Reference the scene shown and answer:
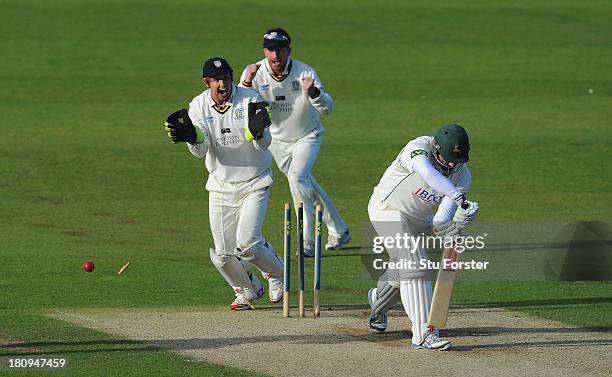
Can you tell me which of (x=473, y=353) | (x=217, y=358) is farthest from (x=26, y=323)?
(x=473, y=353)

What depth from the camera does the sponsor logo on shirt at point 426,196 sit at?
35.8 ft

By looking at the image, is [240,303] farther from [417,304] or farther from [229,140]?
[417,304]

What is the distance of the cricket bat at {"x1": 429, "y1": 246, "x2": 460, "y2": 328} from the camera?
10.6m

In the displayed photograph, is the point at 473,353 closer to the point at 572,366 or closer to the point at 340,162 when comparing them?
the point at 572,366

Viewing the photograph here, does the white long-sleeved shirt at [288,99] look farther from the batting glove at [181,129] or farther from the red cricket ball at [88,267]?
the batting glove at [181,129]

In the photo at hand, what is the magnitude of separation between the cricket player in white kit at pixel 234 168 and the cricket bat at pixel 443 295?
2.08 metres

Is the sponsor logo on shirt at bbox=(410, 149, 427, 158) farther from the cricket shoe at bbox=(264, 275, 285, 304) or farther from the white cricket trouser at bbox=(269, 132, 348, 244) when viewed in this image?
the white cricket trouser at bbox=(269, 132, 348, 244)

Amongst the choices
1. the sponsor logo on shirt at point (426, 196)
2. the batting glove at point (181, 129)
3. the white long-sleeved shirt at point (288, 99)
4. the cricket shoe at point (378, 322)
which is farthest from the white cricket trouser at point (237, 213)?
the white long-sleeved shirt at point (288, 99)

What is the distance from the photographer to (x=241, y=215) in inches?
477

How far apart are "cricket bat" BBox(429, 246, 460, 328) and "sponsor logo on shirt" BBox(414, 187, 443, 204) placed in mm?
491

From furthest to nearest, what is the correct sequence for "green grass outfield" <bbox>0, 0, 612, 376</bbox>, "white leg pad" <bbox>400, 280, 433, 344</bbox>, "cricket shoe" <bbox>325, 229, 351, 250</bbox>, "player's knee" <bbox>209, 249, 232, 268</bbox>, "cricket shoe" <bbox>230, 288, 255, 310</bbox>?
"cricket shoe" <bbox>325, 229, 351, 250</bbox>, "green grass outfield" <bbox>0, 0, 612, 376</bbox>, "cricket shoe" <bbox>230, 288, 255, 310</bbox>, "player's knee" <bbox>209, 249, 232, 268</bbox>, "white leg pad" <bbox>400, 280, 433, 344</bbox>

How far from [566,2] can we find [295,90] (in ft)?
80.6

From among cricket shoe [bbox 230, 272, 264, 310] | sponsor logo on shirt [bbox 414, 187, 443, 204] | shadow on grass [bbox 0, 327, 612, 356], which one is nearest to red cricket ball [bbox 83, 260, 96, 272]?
cricket shoe [bbox 230, 272, 264, 310]

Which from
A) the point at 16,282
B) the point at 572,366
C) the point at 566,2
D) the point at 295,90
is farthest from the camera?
the point at 566,2
